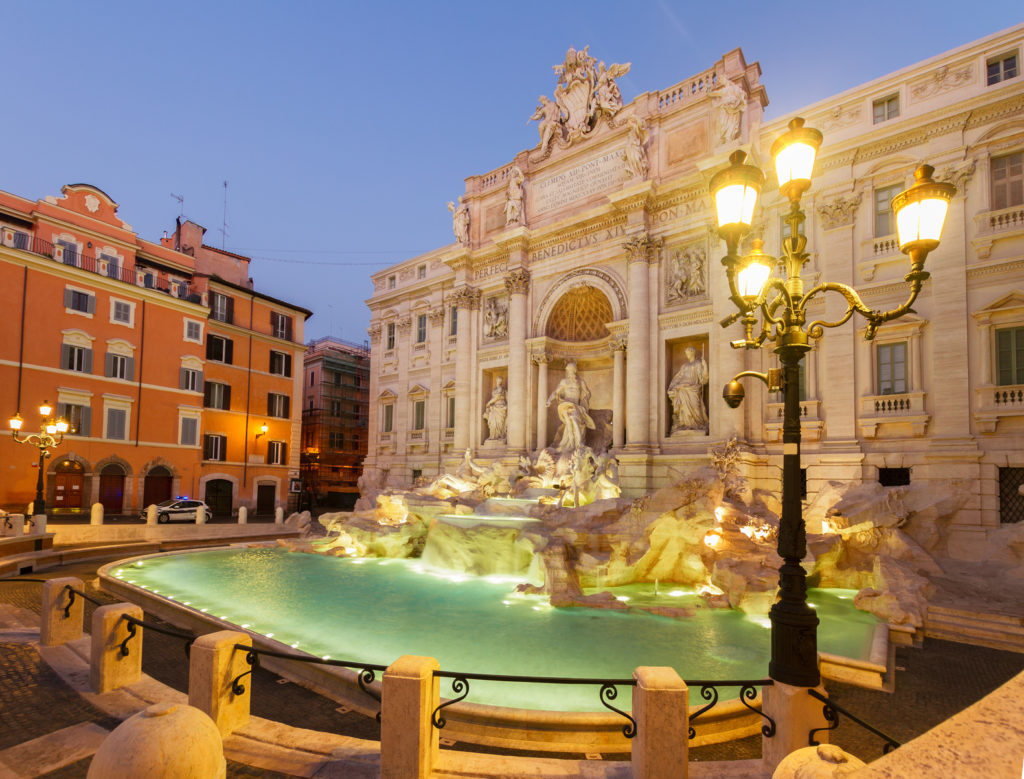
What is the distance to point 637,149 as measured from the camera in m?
20.9

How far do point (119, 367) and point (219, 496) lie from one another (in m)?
8.52

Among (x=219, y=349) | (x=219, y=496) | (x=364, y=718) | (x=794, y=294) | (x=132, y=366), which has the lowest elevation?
(x=219, y=496)

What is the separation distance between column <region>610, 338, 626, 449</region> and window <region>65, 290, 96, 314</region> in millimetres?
24013

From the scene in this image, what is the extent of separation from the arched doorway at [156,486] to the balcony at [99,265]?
909cm

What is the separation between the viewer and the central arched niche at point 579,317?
23.5 m

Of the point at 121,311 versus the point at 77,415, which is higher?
the point at 121,311

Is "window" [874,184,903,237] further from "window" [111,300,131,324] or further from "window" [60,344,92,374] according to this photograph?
"window" [60,344,92,374]

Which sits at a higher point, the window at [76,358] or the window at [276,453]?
the window at [76,358]

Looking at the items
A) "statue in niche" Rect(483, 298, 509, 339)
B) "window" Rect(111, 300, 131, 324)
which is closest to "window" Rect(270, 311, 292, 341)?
"window" Rect(111, 300, 131, 324)

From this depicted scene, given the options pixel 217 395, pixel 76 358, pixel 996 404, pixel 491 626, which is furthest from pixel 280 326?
pixel 996 404

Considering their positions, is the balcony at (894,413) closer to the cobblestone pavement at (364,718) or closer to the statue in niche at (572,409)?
the cobblestone pavement at (364,718)

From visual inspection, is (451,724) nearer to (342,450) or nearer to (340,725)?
(340,725)

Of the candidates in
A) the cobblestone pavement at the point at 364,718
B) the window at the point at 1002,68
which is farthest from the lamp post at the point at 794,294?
the window at the point at 1002,68

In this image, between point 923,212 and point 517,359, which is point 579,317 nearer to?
point 517,359
